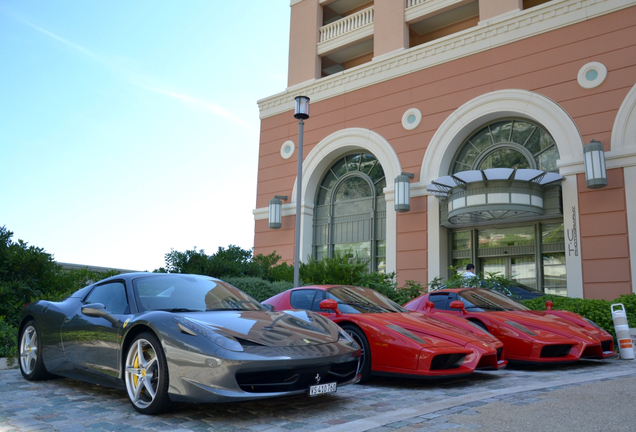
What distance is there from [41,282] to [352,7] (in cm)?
1739

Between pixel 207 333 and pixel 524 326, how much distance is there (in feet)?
15.7

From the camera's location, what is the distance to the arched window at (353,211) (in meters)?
18.2

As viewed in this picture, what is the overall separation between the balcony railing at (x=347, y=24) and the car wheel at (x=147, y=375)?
17.6 m

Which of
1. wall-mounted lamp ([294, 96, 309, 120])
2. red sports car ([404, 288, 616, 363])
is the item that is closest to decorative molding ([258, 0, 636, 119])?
wall-mounted lamp ([294, 96, 309, 120])

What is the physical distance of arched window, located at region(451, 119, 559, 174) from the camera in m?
14.8

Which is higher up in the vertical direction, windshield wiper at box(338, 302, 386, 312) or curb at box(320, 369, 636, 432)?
windshield wiper at box(338, 302, 386, 312)

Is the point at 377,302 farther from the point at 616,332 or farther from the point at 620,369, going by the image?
the point at 616,332

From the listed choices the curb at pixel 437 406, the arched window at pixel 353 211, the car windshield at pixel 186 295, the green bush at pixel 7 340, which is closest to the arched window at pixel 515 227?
the arched window at pixel 353 211

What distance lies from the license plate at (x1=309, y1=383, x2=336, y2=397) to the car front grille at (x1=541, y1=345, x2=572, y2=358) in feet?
12.3

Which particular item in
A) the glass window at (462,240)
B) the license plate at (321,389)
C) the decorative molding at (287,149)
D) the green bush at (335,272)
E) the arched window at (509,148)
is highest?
the decorative molding at (287,149)

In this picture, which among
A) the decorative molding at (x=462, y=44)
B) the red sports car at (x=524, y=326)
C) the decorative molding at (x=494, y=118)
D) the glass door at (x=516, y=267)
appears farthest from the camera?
the glass door at (x=516, y=267)

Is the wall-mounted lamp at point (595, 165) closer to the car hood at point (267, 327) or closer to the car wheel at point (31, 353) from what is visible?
the car hood at point (267, 327)

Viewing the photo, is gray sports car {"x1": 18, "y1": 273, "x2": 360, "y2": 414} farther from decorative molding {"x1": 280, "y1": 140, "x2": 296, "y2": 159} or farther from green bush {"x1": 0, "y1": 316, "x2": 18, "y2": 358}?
decorative molding {"x1": 280, "y1": 140, "x2": 296, "y2": 159}

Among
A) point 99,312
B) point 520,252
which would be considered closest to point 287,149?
point 520,252
